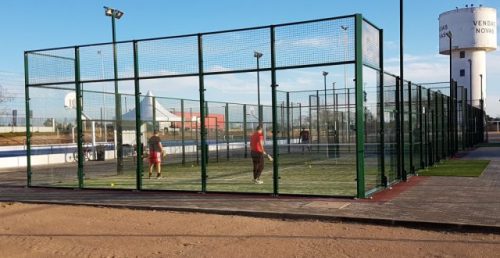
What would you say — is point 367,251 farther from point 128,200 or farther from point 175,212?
point 128,200

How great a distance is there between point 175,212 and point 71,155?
1499 centimetres

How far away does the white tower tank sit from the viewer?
6488cm

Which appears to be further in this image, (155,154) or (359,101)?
(155,154)

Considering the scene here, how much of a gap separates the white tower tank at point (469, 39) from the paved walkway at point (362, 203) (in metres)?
54.6

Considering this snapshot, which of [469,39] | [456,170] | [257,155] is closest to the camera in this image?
[257,155]

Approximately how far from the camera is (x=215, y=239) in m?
8.47

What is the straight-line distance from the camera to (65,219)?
10547mm

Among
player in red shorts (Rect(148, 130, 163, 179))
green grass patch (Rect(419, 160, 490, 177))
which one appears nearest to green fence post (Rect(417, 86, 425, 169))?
green grass patch (Rect(419, 160, 490, 177))

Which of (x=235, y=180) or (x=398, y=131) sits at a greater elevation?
(x=398, y=131)

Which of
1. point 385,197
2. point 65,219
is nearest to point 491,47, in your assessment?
point 385,197

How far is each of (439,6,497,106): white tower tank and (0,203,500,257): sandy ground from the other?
59.8 meters

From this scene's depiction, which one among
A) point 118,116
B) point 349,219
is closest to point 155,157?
Result: point 118,116

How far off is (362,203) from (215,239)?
400 cm

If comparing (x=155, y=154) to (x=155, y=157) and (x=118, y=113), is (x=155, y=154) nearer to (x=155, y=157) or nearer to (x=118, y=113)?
(x=155, y=157)
